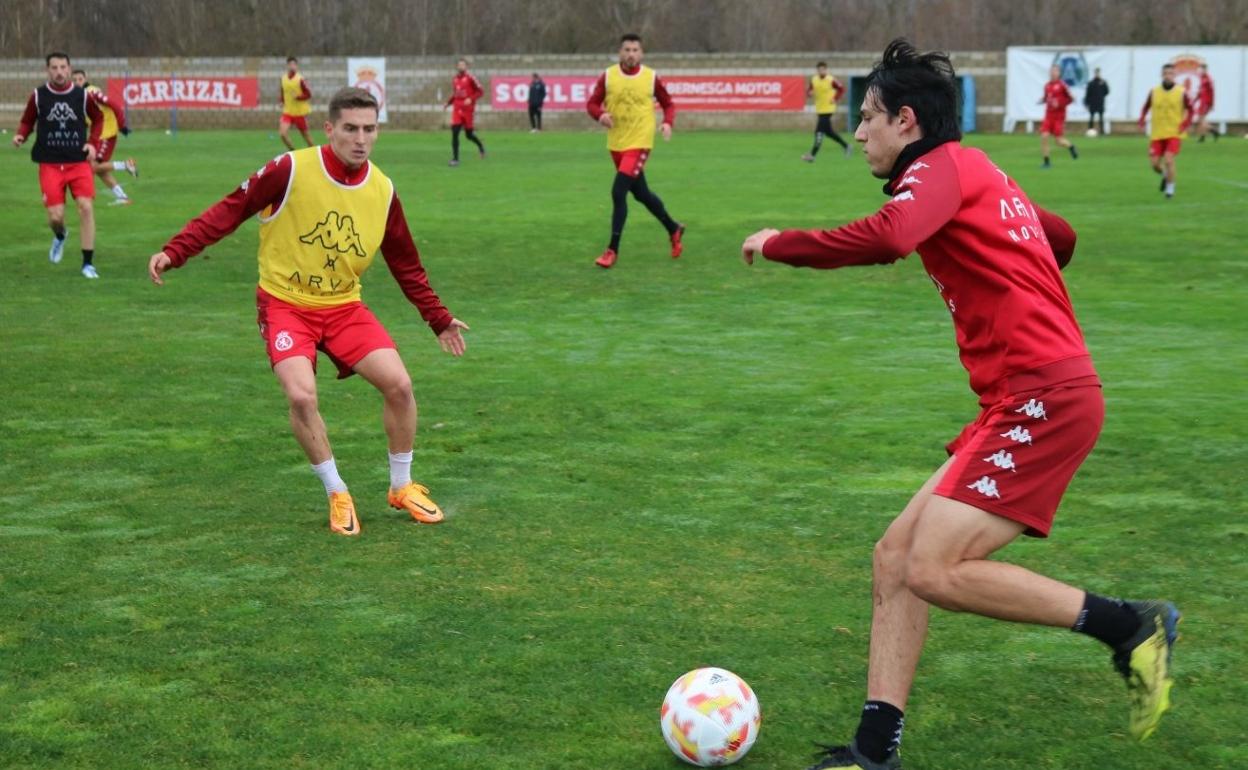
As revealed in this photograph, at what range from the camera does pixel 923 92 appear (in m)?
4.54

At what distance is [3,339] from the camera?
40.2 ft

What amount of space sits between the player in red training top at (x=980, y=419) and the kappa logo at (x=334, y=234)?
3.34 meters

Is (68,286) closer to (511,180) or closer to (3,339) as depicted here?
(3,339)

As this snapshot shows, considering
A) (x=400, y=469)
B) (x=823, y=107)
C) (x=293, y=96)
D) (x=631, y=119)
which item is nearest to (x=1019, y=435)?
(x=400, y=469)

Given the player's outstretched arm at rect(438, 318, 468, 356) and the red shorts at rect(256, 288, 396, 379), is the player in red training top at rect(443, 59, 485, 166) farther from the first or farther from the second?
the red shorts at rect(256, 288, 396, 379)

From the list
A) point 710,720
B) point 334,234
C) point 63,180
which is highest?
point 334,234

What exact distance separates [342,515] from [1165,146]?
20093 mm

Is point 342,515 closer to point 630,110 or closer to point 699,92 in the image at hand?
point 630,110

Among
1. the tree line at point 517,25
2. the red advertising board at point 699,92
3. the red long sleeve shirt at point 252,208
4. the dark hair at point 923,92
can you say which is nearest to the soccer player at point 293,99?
the red advertising board at point 699,92

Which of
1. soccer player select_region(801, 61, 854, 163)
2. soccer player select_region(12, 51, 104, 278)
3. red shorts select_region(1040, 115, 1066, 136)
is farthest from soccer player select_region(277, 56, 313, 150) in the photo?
soccer player select_region(12, 51, 104, 278)

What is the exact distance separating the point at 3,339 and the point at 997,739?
962 centimetres

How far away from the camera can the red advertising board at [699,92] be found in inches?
2040

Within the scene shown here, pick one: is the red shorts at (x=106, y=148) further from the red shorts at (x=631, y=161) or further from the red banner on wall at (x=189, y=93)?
the red banner on wall at (x=189, y=93)

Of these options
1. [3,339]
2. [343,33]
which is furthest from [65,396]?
[343,33]
